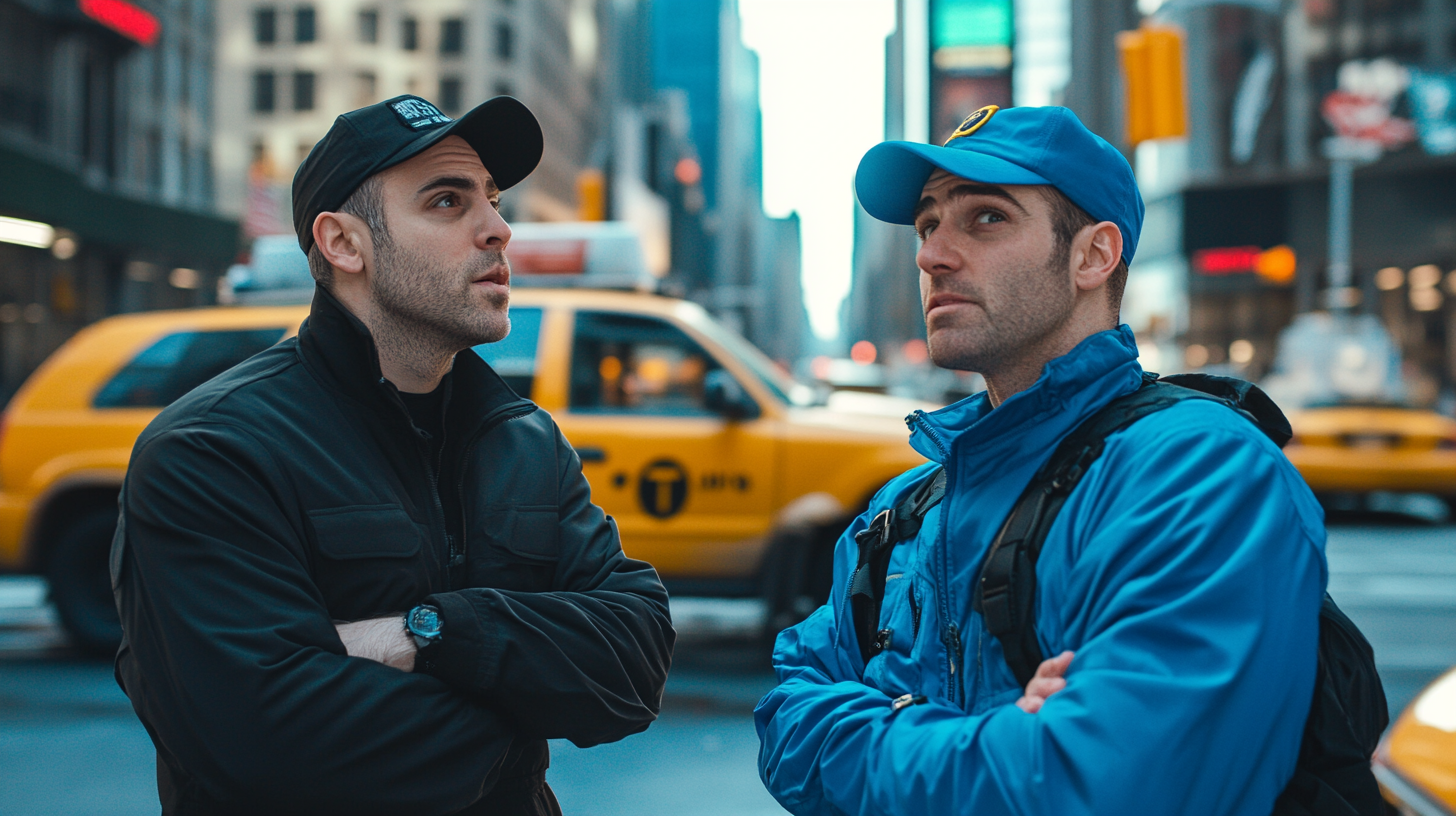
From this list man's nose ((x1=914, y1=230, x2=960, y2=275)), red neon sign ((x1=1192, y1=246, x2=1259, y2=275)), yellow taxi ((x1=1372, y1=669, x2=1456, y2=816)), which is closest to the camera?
man's nose ((x1=914, y1=230, x2=960, y2=275))

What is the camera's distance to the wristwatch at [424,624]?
1944 millimetres

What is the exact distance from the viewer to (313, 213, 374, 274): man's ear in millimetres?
2193

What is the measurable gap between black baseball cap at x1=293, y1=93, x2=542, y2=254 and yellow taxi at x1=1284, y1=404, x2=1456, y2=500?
43.1 ft

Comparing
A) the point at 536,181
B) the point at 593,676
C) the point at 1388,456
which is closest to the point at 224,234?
the point at 536,181

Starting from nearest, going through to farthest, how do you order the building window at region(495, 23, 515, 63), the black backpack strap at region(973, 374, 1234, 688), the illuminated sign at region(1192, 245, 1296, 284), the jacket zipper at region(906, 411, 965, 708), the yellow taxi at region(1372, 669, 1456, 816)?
1. the black backpack strap at region(973, 374, 1234, 688)
2. the jacket zipper at region(906, 411, 965, 708)
3. the yellow taxi at region(1372, 669, 1456, 816)
4. the illuminated sign at region(1192, 245, 1296, 284)
5. the building window at region(495, 23, 515, 63)

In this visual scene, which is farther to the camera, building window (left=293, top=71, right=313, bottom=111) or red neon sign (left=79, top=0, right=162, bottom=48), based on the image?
building window (left=293, top=71, right=313, bottom=111)

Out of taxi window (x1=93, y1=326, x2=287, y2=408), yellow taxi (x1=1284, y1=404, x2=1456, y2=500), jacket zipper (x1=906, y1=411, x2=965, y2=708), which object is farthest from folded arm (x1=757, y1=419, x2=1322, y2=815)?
yellow taxi (x1=1284, y1=404, x2=1456, y2=500)

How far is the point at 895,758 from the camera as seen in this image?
1.57 m

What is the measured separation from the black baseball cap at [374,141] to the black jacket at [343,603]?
0.67 feet

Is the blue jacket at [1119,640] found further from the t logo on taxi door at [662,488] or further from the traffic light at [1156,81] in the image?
the traffic light at [1156,81]

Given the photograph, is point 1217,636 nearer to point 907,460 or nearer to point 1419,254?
point 907,460

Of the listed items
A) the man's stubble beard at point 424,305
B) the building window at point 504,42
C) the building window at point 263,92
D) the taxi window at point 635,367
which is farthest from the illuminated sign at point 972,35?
the man's stubble beard at point 424,305

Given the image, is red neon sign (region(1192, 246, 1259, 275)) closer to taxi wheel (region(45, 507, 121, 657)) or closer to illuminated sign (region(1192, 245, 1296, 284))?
illuminated sign (region(1192, 245, 1296, 284))

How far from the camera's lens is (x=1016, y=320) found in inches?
70.9
